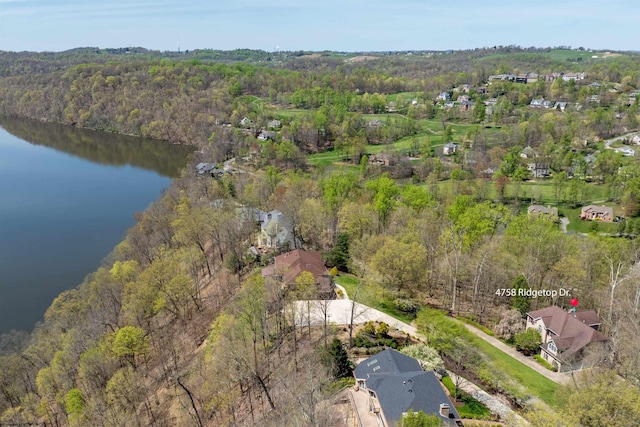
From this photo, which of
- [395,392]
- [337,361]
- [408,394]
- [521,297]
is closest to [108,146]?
[337,361]

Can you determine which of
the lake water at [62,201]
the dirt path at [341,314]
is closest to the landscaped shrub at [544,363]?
the dirt path at [341,314]

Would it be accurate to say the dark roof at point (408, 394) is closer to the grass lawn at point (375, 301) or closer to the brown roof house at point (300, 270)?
the grass lawn at point (375, 301)

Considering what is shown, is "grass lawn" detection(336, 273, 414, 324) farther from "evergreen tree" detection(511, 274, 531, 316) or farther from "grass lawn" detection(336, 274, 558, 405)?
"evergreen tree" detection(511, 274, 531, 316)

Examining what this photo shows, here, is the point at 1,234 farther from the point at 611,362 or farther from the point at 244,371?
the point at 611,362

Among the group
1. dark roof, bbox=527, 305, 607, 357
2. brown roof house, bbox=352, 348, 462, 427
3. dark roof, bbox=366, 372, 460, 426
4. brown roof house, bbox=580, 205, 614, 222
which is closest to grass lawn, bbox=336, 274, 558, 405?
dark roof, bbox=527, 305, 607, 357

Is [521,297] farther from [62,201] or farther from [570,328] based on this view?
[62,201]

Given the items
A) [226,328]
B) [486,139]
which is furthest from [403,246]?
[486,139]
